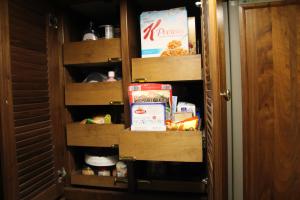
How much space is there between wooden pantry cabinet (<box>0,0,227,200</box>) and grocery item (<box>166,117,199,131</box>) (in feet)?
0.12

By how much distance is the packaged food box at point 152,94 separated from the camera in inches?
41.6

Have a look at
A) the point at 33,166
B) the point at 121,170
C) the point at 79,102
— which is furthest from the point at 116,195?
the point at 79,102

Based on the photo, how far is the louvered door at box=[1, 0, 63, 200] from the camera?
1.00 metres

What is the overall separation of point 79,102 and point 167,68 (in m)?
0.57

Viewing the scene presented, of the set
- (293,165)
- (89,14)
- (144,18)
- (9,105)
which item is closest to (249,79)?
(293,165)

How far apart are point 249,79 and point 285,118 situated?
306mm

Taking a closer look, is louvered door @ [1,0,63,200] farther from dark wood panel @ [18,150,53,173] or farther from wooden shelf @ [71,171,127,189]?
wooden shelf @ [71,171,127,189]

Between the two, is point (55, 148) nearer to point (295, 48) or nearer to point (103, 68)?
point (103, 68)

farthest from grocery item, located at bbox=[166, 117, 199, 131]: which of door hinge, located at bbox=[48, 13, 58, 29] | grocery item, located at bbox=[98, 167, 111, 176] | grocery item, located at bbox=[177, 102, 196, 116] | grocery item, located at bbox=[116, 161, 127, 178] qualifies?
door hinge, located at bbox=[48, 13, 58, 29]

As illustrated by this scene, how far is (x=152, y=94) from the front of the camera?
1.06 m

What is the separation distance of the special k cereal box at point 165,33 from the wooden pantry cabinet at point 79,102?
0.22 ft

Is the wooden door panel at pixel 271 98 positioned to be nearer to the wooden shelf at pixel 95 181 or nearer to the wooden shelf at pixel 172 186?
the wooden shelf at pixel 172 186

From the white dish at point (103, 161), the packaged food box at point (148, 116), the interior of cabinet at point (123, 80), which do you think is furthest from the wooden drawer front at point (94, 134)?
the packaged food box at point (148, 116)

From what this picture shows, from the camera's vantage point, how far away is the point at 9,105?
98cm
